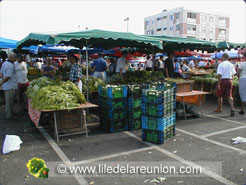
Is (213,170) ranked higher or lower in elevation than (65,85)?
lower

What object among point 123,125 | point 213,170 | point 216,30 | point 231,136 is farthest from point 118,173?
point 216,30

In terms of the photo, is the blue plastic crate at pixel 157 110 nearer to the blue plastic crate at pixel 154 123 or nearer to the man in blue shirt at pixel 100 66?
the blue plastic crate at pixel 154 123

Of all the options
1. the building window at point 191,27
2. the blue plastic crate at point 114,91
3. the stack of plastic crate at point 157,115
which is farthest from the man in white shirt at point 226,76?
the building window at point 191,27

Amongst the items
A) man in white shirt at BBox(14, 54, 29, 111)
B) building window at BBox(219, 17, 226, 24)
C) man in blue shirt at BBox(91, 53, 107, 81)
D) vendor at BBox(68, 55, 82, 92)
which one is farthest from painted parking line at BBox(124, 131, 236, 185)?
building window at BBox(219, 17, 226, 24)

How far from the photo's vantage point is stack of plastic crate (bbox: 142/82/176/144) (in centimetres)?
511

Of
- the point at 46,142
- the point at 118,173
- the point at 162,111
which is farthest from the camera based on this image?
the point at 46,142

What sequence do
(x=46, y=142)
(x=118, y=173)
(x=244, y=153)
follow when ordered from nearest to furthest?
(x=118, y=173)
(x=244, y=153)
(x=46, y=142)

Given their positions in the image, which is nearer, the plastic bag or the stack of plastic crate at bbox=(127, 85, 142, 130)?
the plastic bag

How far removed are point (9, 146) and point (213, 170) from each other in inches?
164

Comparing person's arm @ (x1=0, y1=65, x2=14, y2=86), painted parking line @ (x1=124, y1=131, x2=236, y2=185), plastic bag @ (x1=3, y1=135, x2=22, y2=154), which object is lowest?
painted parking line @ (x1=124, y1=131, x2=236, y2=185)

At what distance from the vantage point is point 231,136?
578 cm

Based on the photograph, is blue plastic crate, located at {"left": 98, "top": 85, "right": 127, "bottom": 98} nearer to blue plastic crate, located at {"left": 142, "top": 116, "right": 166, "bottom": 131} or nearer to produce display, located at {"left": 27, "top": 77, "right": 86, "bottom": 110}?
produce display, located at {"left": 27, "top": 77, "right": 86, "bottom": 110}

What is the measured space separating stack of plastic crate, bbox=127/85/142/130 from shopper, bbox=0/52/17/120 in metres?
4.08

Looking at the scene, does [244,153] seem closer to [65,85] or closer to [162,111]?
[162,111]
